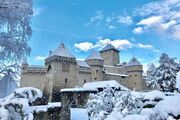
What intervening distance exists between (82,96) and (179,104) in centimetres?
1183

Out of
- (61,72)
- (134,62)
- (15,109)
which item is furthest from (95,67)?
(15,109)

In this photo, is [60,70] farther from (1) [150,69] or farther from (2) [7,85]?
(1) [150,69]

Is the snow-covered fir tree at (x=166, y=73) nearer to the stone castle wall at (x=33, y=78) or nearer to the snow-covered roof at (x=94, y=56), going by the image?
the snow-covered roof at (x=94, y=56)

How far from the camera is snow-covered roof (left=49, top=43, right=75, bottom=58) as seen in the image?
2660 centimetres

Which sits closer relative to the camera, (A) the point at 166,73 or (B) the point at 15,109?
(B) the point at 15,109

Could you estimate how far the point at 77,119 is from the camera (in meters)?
12.5

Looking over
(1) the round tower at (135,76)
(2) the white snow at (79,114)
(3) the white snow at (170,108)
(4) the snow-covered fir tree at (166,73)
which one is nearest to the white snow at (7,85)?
(3) the white snow at (170,108)

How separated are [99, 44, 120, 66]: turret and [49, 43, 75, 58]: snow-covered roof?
18922 mm

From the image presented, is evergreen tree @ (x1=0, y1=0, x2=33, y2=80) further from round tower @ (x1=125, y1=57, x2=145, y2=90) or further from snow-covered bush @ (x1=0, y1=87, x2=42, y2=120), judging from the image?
round tower @ (x1=125, y1=57, x2=145, y2=90)

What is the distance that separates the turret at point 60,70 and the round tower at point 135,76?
14857 mm

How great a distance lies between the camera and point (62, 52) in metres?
27.1

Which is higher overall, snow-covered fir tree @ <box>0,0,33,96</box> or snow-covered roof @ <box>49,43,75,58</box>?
snow-covered roof @ <box>49,43,75,58</box>

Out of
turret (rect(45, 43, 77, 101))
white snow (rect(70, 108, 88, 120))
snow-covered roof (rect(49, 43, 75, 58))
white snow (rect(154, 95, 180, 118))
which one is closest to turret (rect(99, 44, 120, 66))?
turret (rect(45, 43, 77, 101))

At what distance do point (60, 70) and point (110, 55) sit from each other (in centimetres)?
2226
